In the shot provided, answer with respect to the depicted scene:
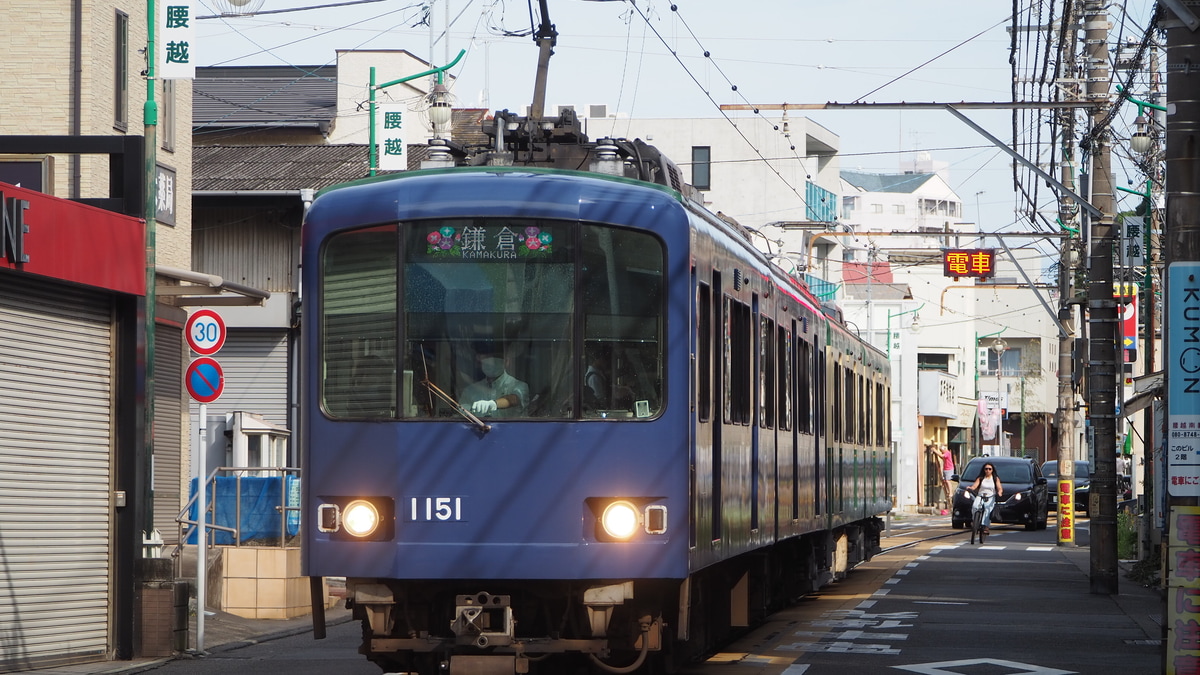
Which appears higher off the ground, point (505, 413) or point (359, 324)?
point (359, 324)

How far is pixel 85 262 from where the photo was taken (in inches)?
512

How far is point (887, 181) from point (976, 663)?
113m

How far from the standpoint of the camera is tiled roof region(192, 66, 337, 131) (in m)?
38.3

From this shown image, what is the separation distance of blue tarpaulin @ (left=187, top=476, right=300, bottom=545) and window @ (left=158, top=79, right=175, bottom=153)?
18.4 ft

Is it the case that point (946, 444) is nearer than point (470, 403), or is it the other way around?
point (470, 403)

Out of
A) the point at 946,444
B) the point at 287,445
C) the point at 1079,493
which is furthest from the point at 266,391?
the point at 946,444

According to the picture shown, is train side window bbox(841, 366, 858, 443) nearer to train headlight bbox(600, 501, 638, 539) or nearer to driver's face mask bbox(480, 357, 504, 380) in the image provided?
train headlight bbox(600, 501, 638, 539)

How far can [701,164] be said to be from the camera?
66.5 m

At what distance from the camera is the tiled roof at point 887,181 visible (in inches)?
4715

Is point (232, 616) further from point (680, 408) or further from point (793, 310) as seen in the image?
point (680, 408)

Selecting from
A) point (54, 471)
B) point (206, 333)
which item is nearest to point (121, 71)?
point (206, 333)

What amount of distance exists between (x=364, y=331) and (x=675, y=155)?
58176mm

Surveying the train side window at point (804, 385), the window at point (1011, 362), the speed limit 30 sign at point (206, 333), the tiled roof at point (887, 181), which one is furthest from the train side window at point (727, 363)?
the tiled roof at point (887, 181)

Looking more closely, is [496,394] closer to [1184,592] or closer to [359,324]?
[359,324]
